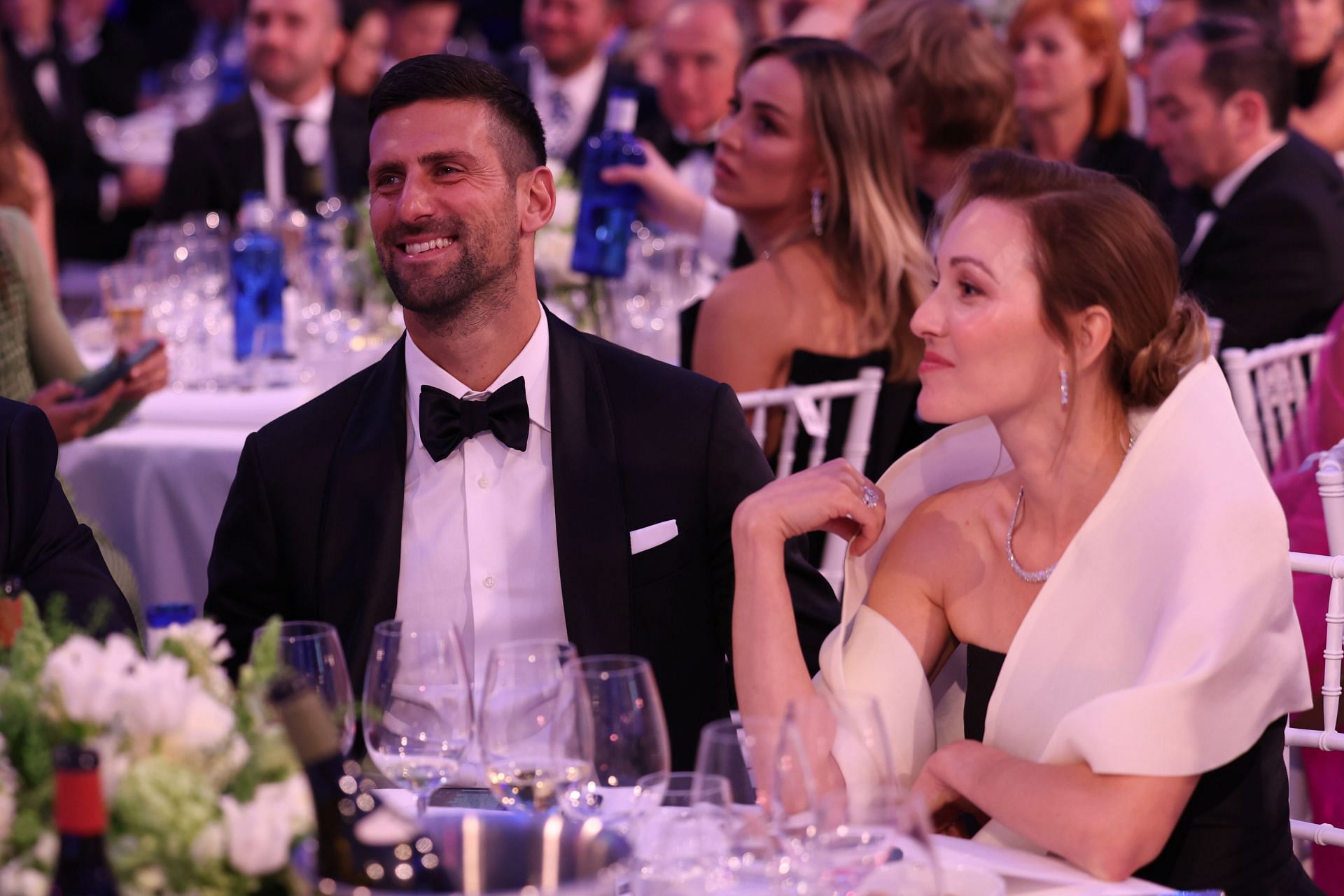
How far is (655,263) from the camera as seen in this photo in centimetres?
462

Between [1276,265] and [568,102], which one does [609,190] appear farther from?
[568,102]


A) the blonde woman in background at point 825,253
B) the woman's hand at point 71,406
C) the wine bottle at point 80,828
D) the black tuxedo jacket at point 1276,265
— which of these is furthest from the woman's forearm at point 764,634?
the black tuxedo jacket at point 1276,265

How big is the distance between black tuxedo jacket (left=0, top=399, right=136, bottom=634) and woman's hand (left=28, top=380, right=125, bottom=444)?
1135mm

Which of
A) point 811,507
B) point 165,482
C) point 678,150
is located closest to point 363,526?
point 811,507

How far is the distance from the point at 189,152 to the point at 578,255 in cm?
277

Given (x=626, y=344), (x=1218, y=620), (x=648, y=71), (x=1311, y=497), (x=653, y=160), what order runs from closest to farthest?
(x=1218, y=620)
(x=1311, y=497)
(x=626, y=344)
(x=653, y=160)
(x=648, y=71)

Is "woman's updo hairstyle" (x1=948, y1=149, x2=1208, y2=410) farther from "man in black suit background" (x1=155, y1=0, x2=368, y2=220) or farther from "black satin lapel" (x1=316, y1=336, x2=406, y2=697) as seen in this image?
"man in black suit background" (x1=155, y1=0, x2=368, y2=220)

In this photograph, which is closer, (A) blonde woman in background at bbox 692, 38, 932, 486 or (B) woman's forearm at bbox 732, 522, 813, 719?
(B) woman's forearm at bbox 732, 522, 813, 719

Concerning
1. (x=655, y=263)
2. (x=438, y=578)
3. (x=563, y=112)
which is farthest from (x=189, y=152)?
(x=438, y=578)

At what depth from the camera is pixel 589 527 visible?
238 cm

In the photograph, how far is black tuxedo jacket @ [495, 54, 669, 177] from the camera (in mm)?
7008

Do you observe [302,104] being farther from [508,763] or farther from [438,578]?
[508,763]

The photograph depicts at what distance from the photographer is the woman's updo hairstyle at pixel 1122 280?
208 cm

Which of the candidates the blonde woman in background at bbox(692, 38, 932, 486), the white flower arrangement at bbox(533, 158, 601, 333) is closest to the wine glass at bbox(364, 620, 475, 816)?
the blonde woman in background at bbox(692, 38, 932, 486)
